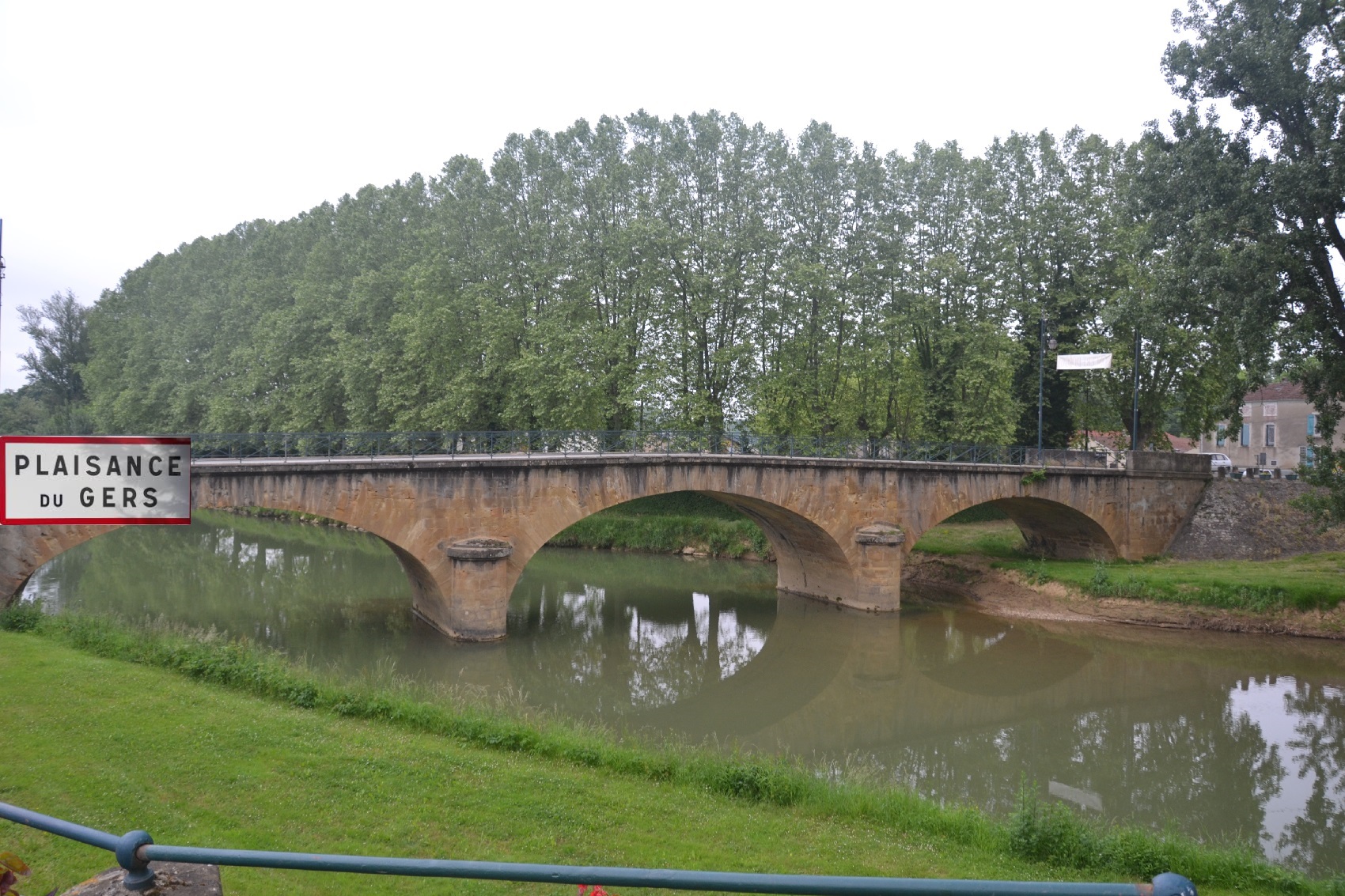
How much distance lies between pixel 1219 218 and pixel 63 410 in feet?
165

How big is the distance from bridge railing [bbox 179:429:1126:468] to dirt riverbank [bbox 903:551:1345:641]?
3684mm

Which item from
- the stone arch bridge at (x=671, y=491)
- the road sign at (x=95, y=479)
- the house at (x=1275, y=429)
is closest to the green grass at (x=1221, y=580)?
the stone arch bridge at (x=671, y=491)

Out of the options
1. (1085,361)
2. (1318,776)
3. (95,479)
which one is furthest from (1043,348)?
(95,479)

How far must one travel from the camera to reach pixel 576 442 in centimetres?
2275

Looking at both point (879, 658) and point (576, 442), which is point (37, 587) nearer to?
point (576, 442)

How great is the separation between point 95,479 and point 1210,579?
26784 mm

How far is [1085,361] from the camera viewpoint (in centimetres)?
2611

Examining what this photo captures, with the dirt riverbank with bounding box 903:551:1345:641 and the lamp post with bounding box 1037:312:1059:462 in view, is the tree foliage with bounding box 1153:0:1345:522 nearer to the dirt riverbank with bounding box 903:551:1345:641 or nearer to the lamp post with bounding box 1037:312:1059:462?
the dirt riverbank with bounding box 903:551:1345:641

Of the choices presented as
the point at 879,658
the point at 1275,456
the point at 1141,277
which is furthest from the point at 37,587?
the point at 1275,456

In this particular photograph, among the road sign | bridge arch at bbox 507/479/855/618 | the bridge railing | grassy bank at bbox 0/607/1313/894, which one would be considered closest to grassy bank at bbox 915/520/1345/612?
the bridge railing

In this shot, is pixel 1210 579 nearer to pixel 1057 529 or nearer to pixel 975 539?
pixel 1057 529

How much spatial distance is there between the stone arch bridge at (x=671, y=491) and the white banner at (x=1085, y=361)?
130 inches

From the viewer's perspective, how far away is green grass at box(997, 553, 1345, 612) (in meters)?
22.1

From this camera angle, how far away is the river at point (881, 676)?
12.9m
